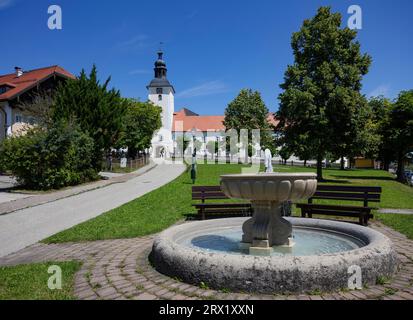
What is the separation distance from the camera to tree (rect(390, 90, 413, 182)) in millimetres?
31141

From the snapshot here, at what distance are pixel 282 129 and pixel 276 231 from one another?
21381 mm

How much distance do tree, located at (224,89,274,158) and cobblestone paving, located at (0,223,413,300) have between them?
1948 inches

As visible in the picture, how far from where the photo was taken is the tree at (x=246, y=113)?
2218 inches

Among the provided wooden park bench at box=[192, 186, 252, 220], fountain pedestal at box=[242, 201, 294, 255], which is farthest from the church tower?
fountain pedestal at box=[242, 201, 294, 255]

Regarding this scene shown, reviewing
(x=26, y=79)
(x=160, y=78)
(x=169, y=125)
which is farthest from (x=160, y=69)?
(x=26, y=79)

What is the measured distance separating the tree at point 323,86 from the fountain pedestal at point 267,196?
19533mm

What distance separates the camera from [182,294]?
4273 millimetres

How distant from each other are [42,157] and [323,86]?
19.1 metres

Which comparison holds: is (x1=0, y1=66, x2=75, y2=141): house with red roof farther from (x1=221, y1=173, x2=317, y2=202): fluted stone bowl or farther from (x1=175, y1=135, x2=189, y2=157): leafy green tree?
(x1=175, y1=135, x2=189, y2=157): leafy green tree

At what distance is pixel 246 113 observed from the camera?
5656 cm

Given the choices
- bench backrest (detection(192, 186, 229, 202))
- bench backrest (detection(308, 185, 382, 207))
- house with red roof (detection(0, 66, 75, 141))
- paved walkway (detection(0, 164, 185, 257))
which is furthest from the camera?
house with red roof (detection(0, 66, 75, 141))

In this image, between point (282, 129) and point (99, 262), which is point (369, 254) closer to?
point (99, 262)

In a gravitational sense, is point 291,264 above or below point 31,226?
above
